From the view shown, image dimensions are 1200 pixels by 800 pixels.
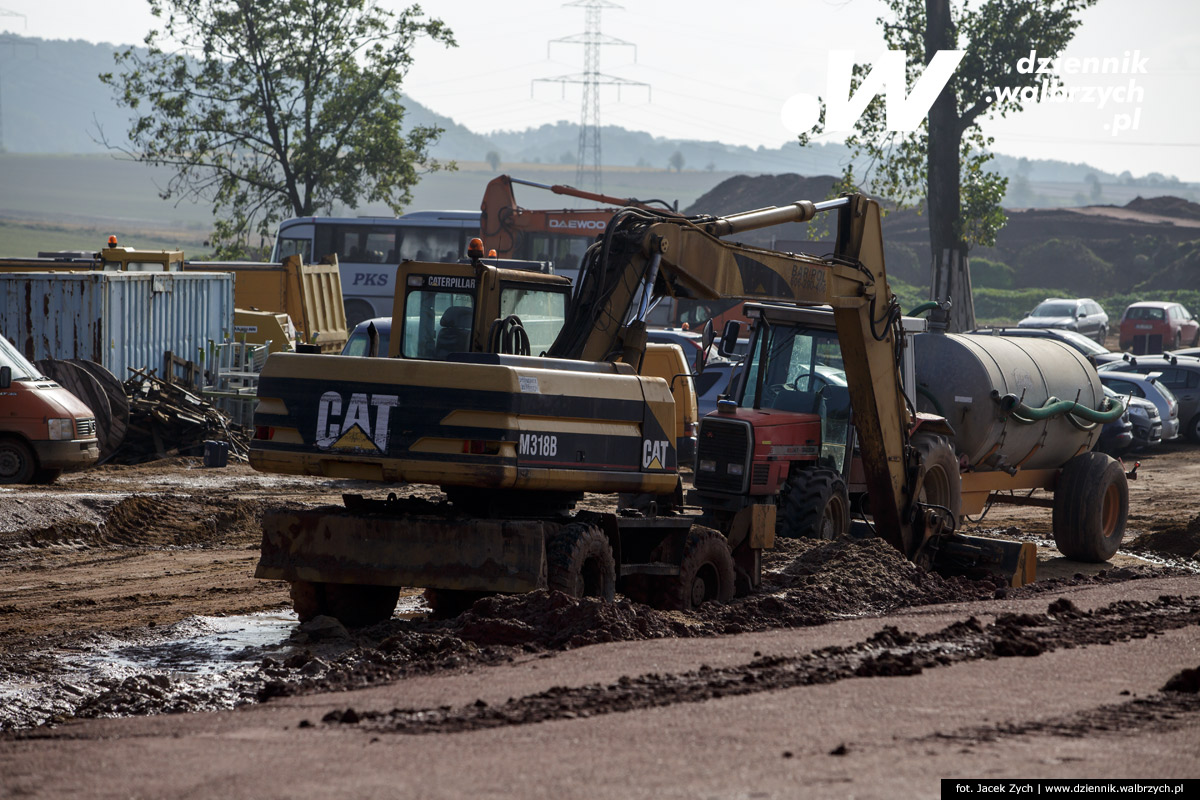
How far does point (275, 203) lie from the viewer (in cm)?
4541

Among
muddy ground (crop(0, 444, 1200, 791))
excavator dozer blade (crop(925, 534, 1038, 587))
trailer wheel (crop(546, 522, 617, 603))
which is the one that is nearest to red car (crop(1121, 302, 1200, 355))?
muddy ground (crop(0, 444, 1200, 791))

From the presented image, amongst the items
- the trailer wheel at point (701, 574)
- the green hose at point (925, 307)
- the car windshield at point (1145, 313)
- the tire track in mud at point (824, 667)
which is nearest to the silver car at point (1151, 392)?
the green hose at point (925, 307)

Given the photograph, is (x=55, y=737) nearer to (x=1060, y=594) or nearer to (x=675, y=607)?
(x=675, y=607)

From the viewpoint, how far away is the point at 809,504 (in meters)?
12.5

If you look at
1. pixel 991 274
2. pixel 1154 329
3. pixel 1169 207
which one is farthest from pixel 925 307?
pixel 1169 207

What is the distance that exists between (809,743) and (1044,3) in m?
31.3

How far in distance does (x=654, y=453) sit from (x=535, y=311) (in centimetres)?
193

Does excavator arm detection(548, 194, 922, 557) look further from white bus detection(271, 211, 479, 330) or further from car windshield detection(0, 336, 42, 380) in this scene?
white bus detection(271, 211, 479, 330)

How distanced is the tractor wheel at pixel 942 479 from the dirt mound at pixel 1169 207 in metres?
81.7

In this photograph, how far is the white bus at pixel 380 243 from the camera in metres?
39.0

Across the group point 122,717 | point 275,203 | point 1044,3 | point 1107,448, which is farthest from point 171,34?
point 122,717

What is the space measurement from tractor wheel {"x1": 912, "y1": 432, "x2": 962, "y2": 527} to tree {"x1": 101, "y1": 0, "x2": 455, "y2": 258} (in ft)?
107

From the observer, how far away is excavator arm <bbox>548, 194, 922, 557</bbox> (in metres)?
9.88

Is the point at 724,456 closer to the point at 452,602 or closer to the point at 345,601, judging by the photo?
the point at 452,602
